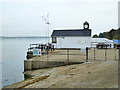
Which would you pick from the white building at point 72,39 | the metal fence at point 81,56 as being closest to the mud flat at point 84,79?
the metal fence at point 81,56

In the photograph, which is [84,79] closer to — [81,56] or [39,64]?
[39,64]

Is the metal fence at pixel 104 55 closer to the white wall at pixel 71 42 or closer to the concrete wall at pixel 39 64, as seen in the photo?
the concrete wall at pixel 39 64

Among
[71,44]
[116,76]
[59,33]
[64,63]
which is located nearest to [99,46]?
[71,44]

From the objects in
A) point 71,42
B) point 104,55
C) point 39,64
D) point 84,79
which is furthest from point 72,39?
point 84,79

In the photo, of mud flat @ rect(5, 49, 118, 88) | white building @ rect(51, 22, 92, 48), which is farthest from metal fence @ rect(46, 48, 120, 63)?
white building @ rect(51, 22, 92, 48)

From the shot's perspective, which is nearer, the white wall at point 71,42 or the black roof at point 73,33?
the white wall at point 71,42

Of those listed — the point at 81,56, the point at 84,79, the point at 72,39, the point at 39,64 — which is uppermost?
the point at 72,39

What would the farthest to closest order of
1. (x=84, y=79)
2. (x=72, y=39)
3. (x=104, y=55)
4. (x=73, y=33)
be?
(x=73, y=33)
(x=72, y=39)
(x=104, y=55)
(x=84, y=79)

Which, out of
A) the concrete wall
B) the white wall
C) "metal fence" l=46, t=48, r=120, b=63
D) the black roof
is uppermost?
the black roof

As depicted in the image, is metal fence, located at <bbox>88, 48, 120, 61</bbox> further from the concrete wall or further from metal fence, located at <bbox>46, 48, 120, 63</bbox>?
the concrete wall

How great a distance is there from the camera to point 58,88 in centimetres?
522

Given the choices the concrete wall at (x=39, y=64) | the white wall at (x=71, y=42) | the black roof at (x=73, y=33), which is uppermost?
the black roof at (x=73, y=33)

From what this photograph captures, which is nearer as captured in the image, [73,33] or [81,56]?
[81,56]

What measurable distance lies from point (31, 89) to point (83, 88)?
2322mm
